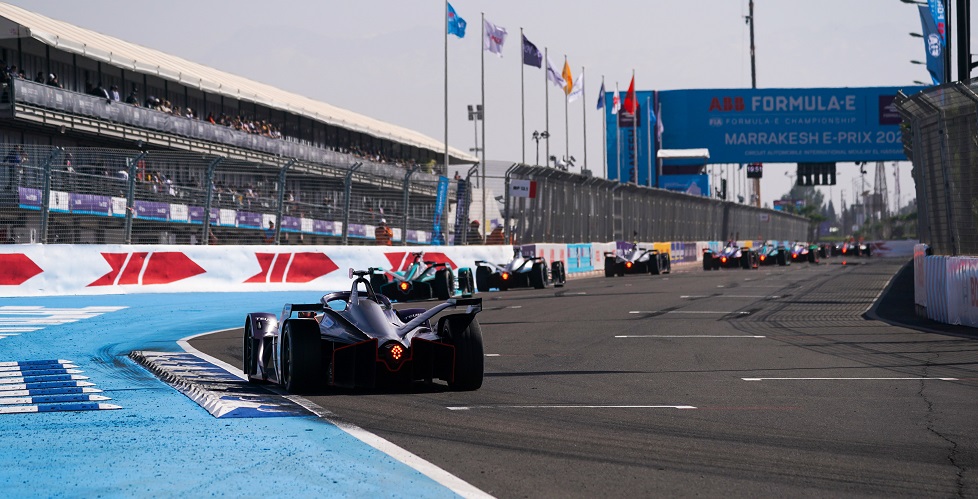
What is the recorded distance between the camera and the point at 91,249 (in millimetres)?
22062

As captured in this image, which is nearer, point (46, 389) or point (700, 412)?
point (700, 412)

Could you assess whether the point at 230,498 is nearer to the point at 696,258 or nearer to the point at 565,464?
the point at 565,464

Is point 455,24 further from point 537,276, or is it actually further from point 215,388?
point 215,388

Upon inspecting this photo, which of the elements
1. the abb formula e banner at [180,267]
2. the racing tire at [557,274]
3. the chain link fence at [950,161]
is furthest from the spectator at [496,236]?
the chain link fence at [950,161]

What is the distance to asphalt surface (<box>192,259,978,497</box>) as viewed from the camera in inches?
221

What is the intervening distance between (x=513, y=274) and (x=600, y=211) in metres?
15.2

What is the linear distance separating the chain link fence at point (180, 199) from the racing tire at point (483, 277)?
93.7 inches

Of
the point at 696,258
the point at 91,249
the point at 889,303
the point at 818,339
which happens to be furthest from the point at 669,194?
the point at 818,339

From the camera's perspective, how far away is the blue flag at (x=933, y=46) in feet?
92.2

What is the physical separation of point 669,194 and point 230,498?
2005 inches

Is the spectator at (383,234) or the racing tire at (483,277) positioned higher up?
the spectator at (383,234)

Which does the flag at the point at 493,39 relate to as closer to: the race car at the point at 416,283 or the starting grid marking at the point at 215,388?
the race car at the point at 416,283

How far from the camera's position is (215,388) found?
9.23 m

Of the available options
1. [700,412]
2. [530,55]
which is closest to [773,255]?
[530,55]
